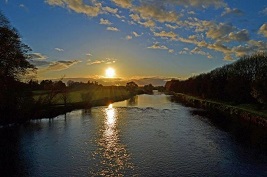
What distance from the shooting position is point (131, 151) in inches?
1069

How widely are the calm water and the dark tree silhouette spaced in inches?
142

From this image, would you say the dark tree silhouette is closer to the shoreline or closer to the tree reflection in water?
the shoreline

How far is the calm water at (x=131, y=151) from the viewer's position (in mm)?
21672

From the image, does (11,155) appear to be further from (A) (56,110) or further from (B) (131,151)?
(A) (56,110)

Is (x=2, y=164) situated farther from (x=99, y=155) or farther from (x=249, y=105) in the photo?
(x=249, y=105)

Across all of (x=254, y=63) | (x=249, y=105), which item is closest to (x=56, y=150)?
(x=249, y=105)

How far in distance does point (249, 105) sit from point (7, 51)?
4982cm

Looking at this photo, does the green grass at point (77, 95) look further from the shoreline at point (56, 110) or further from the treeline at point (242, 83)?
the treeline at point (242, 83)

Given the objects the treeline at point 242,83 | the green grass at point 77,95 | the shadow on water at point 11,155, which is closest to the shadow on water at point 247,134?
the treeline at point 242,83

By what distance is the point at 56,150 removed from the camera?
27.7 m

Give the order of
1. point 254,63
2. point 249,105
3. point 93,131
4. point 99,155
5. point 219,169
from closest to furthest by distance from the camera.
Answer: point 219,169 → point 99,155 → point 93,131 → point 249,105 → point 254,63

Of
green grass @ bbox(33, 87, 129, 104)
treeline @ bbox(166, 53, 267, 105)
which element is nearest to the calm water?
treeline @ bbox(166, 53, 267, 105)

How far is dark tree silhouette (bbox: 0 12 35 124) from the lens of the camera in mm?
31750

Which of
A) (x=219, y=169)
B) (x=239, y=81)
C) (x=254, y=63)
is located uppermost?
(x=254, y=63)
